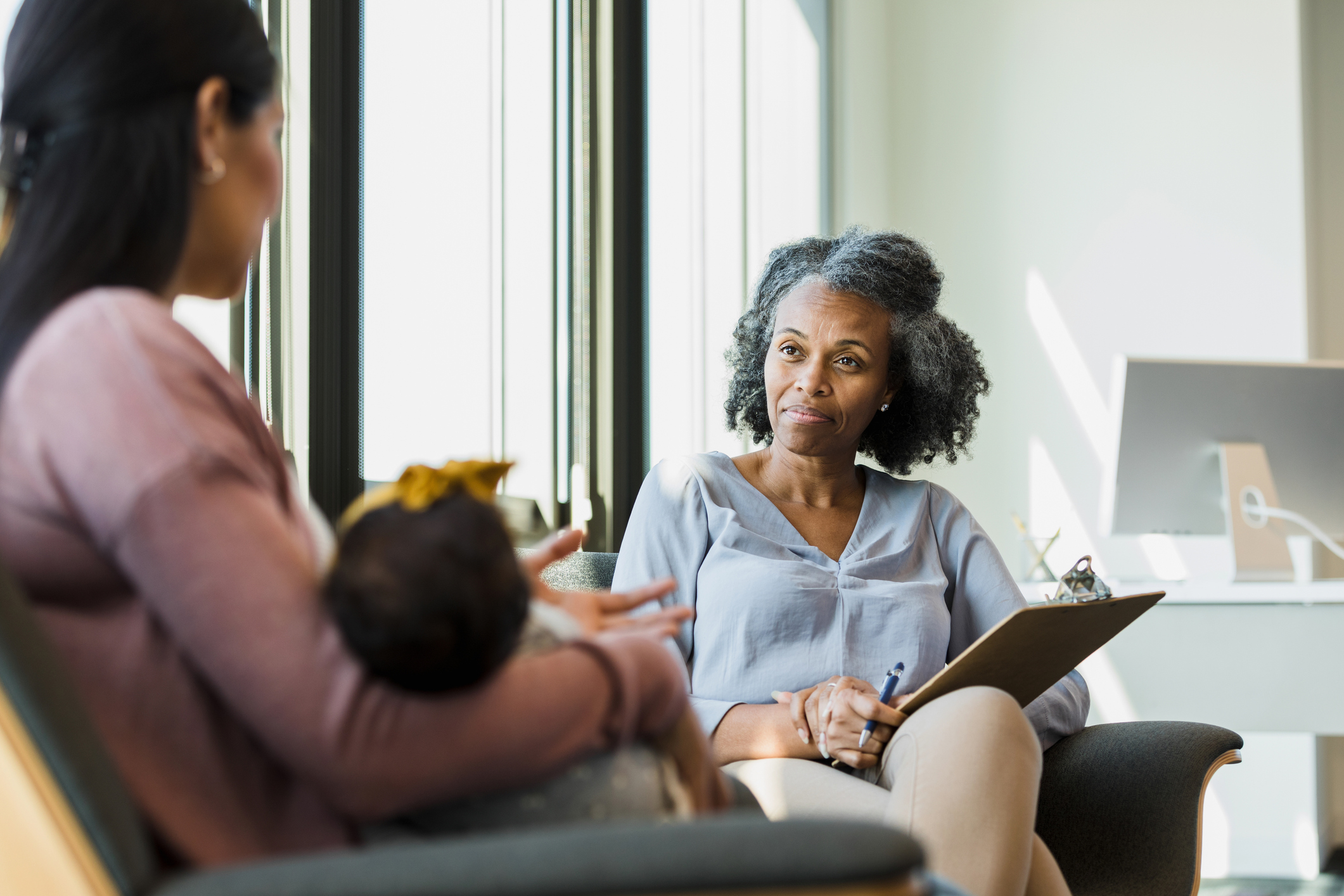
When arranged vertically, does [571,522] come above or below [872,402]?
below

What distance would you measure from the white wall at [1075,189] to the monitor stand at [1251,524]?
1.01 m

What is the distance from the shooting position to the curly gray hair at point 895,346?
2045 mm

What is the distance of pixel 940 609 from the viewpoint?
183cm

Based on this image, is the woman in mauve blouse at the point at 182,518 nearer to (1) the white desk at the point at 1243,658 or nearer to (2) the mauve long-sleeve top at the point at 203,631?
(2) the mauve long-sleeve top at the point at 203,631

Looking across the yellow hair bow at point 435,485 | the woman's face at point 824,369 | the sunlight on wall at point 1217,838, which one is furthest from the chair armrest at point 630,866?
the sunlight on wall at point 1217,838

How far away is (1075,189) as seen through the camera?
13.5 ft

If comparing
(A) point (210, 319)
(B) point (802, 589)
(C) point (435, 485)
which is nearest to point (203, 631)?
(C) point (435, 485)

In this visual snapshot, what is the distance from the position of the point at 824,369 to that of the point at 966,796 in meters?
0.83

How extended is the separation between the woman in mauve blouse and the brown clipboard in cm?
64

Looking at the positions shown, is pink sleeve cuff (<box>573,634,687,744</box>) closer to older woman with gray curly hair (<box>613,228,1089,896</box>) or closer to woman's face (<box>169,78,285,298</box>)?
Answer: woman's face (<box>169,78,285,298</box>)

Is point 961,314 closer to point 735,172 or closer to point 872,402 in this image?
point 735,172

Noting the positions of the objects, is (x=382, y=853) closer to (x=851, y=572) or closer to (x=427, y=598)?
(x=427, y=598)

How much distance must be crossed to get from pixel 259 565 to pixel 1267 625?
234 cm

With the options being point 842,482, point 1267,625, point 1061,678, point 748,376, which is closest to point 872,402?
point 842,482
